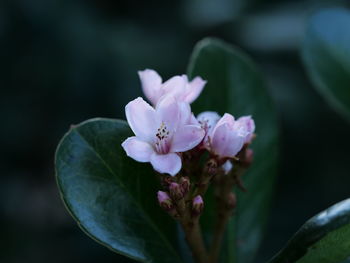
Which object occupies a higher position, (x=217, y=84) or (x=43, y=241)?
(x=217, y=84)

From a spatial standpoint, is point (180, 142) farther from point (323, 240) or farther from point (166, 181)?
point (323, 240)

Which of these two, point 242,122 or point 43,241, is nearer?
point 242,122

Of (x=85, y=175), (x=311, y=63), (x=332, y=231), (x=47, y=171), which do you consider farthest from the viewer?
(x=47, y=171)

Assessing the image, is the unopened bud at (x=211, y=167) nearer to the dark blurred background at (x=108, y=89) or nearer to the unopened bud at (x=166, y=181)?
the unopened bud at (x=166, y=181)

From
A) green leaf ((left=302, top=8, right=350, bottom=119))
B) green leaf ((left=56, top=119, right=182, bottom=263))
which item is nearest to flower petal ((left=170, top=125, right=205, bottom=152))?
green leaf ((left=56, top=119, right=182, bottom=263))

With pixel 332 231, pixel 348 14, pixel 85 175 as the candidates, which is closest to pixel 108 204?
pixel 85 175

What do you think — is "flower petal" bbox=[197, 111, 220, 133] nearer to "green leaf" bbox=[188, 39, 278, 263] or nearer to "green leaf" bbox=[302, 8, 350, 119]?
"green leaf" bbox=[188, 39, 278, 263]

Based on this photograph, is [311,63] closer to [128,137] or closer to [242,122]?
[242,122]

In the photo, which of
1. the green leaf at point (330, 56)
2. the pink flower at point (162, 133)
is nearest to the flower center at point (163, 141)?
the pink flower at point (162, 133)
